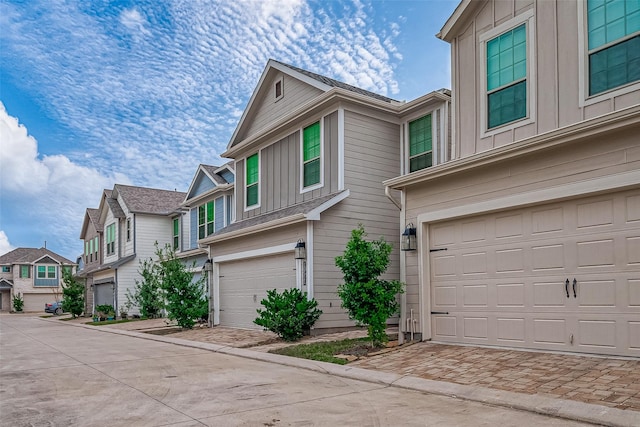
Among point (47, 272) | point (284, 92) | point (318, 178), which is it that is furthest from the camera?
point (47, 272)

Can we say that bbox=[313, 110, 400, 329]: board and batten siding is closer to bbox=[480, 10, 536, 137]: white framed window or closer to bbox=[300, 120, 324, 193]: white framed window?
bbox=[300, 120, 324, 193]: white framed window

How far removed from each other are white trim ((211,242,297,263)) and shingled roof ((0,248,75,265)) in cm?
4699

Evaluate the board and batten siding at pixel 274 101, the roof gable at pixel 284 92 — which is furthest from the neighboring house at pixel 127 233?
Answer: the board and batten siding at pixel 274 101

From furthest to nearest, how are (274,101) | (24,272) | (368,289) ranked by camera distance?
(24,272)
(274,101)
(368,289)

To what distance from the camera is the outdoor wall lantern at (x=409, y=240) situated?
34.1ft

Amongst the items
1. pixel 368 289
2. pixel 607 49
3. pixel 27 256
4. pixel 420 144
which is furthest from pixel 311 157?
pixel 27 256

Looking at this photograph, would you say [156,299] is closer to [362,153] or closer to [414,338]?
[362,153]

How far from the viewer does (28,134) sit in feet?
84.1

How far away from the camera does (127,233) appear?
2981 centimetres

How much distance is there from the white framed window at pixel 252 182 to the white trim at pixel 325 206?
436 cm

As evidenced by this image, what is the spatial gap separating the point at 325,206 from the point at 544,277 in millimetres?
6105

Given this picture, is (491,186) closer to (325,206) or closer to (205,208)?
(325,206)

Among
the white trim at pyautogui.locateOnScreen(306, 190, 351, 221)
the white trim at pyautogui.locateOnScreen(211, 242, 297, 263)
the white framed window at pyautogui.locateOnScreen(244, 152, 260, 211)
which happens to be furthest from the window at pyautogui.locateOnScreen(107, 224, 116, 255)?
the white trim at pyautogui.locateOnScreen(306, 190, 351, 221)

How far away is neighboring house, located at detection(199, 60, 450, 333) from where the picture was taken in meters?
13.6
